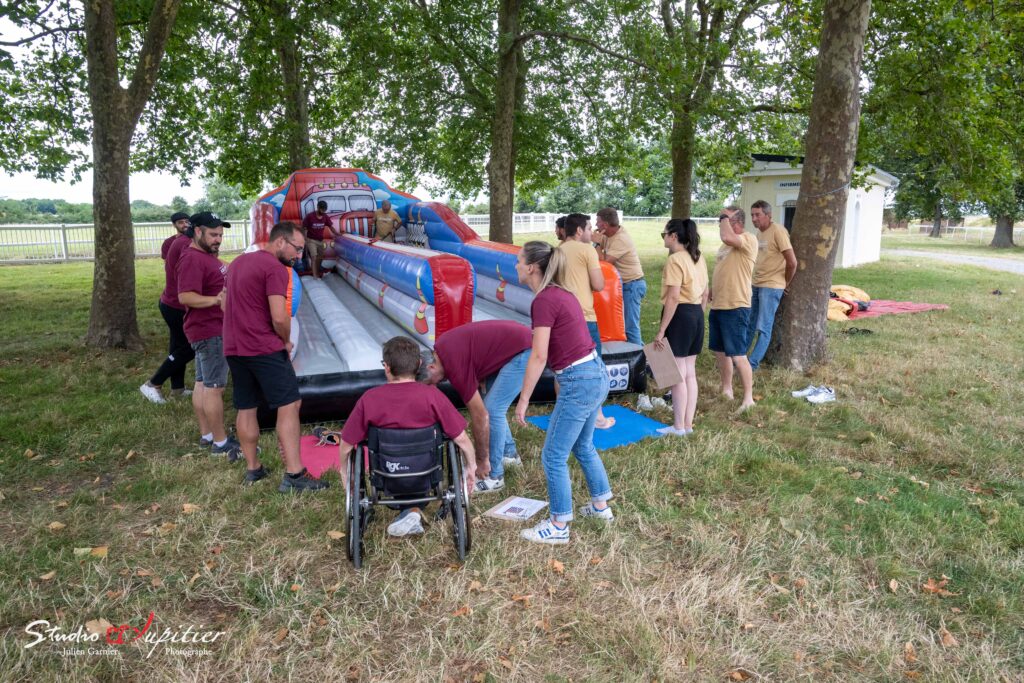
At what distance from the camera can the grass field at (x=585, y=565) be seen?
8.61ft

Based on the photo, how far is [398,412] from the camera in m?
3.07

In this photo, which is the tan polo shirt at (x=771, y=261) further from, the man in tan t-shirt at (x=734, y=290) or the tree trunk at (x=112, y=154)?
the tree trunk at (x=112, y=154)

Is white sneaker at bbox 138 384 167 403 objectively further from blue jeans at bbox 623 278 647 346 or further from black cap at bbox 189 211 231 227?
blue jeans at bbox 623 278 647 346

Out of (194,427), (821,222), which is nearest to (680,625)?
(194,427)

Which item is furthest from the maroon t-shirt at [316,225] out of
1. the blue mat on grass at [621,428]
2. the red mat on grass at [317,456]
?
A: the blue mat on grass at [621,428]

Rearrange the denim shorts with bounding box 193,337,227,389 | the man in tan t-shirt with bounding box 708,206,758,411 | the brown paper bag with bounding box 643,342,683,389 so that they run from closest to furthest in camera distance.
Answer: the denim shorts with bounding box 193,337,227,389, the brown paper bag with bounding box 643,342,683,389, the man in tan t-shirt with bounding box 708,206,758,411

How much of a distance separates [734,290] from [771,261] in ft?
3.40

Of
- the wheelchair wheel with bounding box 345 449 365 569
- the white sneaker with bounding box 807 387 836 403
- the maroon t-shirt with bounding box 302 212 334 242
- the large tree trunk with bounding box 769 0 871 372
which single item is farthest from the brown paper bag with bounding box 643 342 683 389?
the maroon t-shirt with bounding box 302 212 334 242

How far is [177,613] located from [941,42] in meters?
10.3

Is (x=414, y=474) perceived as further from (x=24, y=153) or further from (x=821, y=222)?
(x=24, y=153)

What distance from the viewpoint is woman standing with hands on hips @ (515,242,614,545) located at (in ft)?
10.8

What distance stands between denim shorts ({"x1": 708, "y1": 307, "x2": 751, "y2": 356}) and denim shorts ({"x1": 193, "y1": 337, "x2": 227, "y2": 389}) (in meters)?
3.73

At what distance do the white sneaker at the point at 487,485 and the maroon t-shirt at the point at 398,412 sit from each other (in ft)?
3.37

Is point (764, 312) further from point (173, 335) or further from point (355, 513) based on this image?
point (173, 335)
